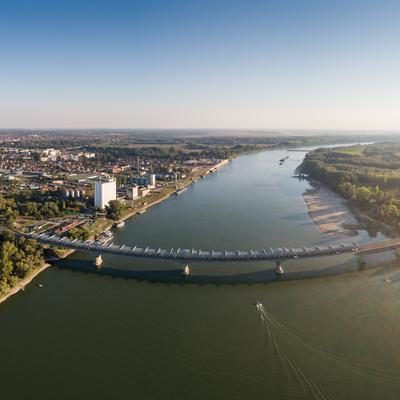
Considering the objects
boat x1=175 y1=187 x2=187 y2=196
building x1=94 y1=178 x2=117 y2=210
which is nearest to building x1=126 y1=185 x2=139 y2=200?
building x1=94 y1=178 x2=117 y2=210

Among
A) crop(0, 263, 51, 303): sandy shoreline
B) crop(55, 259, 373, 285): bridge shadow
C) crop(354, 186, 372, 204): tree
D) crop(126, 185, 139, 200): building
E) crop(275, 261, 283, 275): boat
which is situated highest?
crop(354, 186, 372, 204): tree

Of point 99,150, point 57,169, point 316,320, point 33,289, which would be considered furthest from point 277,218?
point 99,150

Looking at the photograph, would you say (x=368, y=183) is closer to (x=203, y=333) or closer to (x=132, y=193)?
(x=132, y=193)

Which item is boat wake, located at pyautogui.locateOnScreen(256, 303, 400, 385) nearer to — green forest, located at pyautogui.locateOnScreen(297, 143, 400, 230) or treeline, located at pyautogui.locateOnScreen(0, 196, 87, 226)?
green forest, located at pyautogui.locateOnScreen(297, 143, 400, 230)

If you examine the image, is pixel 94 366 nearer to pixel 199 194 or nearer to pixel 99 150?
pixel 199 194

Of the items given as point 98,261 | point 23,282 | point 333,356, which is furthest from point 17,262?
point 333,356
